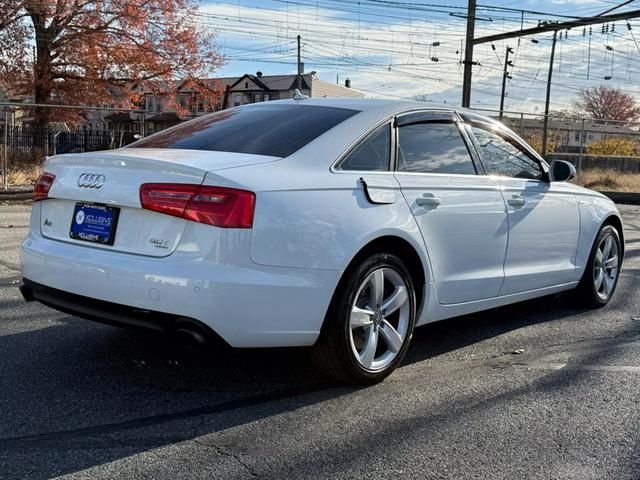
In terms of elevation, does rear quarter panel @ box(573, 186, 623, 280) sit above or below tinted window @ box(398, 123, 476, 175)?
below

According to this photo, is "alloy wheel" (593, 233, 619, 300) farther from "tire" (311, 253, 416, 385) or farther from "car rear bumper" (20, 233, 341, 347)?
"car rear bumper" (20, 233, 341, 347)

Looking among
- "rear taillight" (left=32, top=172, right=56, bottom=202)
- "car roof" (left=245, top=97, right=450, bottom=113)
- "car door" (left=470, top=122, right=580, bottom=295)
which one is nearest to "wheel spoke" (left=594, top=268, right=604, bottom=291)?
"car door" (left=470, top=122, right=580, bottom=295)

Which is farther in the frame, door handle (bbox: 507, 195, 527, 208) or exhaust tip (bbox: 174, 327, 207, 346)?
door handle (bbox: 507, 195, 527, 208)

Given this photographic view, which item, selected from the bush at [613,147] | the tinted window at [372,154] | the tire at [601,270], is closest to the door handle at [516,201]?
the tinted window at [372,154]

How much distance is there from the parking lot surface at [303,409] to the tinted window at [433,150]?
1.23 metres

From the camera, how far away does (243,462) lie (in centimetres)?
286

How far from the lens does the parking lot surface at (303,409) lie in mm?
2873

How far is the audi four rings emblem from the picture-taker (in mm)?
3486

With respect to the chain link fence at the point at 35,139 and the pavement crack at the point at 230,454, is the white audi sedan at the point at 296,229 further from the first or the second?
the chain link fence at the point at 35,139

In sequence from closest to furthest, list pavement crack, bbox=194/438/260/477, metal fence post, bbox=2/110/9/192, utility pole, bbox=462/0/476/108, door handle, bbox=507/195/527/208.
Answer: pavement crack, bbox=194/438/260/477, door handle, bbox=507/195/527/208, metal fence post, bbox=2/110/9/192, utility pole, bbox=462/0/476/108

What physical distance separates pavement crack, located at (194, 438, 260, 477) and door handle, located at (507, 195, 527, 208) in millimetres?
2667

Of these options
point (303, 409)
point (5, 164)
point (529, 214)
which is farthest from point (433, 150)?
point (5, 164)

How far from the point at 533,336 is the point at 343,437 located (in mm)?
2423

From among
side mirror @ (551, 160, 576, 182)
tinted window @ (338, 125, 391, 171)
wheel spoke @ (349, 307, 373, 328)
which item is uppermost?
tinted window @ (338, 125, 391, 171)
